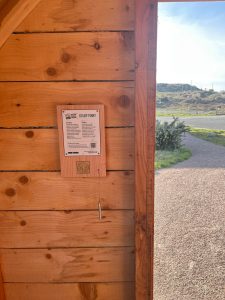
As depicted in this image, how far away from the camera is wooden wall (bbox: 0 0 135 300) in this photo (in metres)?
1.02

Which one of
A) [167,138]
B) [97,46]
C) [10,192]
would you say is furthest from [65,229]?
[167,138]

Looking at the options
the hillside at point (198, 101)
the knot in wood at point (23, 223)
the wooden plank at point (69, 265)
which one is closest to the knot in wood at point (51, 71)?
the knot in wood at point (23, 223)

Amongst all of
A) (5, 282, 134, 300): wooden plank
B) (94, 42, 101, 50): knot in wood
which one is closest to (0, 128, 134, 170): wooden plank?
(94, 42, 101, 50): knot in wood

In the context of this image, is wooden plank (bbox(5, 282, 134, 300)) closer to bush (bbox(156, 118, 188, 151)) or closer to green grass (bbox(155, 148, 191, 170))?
green grass (bbox(155, 148, 191, 170))

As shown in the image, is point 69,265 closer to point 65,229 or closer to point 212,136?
point 65,229

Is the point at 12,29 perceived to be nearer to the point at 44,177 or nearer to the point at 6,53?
the point at 6,53

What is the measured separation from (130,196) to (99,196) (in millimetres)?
142

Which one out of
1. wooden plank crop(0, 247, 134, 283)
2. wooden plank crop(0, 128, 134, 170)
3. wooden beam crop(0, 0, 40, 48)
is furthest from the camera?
wooden plank crop(0, 247, 134, 283)

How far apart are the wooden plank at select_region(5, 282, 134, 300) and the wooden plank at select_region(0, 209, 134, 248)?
0.23m

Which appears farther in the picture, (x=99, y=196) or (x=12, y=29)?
(x=99, y=196)

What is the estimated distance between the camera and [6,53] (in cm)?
104

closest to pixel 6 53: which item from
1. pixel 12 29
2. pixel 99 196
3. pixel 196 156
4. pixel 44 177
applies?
pixel 12 29

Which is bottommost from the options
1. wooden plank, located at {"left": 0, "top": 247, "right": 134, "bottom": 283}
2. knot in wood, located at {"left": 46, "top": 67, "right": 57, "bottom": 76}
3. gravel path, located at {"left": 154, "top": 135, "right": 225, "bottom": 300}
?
gravel path, located at {"left": 154, "top": 135, "right": 225, "bottom": 300}

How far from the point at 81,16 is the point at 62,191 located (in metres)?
0.75
